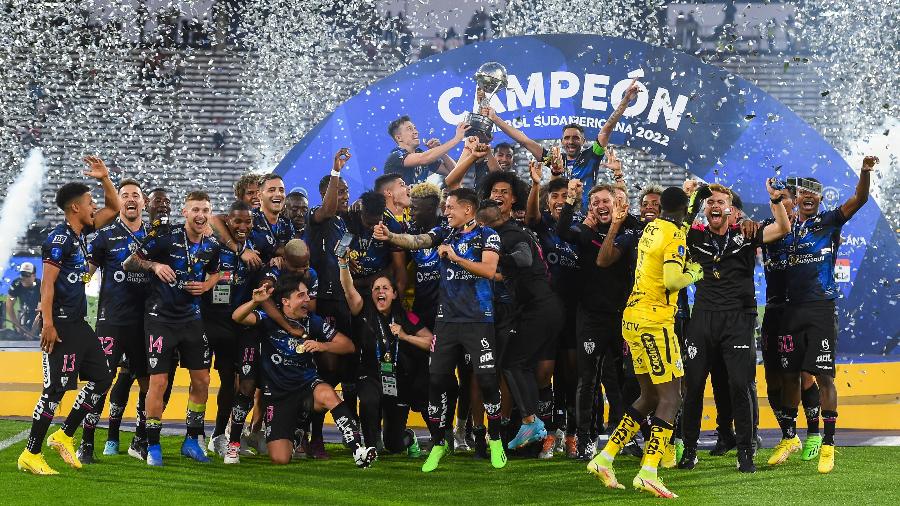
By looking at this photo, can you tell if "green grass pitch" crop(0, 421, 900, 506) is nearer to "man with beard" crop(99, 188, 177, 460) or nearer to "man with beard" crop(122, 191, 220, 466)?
"man with beard" crop(99, 188, 177, 460)

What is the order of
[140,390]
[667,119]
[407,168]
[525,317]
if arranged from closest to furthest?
1. [525,317]
2. [140,390]
3. [407,168]
4. [667,119]

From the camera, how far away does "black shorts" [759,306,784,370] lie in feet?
26.7

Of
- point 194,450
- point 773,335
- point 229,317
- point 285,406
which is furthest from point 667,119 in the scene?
point 194,450

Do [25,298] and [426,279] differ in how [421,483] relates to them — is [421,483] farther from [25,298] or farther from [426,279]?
[25,298]

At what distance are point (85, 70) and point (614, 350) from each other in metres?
13.9

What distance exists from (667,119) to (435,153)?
10.5 ft

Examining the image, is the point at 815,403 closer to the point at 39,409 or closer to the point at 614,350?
the point at 614,350

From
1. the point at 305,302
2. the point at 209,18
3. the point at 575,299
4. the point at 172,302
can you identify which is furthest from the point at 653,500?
the point at 209,18

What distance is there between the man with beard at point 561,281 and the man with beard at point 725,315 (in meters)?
1.05

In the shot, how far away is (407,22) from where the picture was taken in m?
17.2

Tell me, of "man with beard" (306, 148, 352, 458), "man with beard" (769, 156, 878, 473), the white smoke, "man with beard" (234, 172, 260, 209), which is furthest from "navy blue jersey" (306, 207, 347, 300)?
the white smoke

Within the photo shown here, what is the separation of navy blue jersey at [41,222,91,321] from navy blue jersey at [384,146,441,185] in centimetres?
723

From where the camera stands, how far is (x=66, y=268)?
718cm

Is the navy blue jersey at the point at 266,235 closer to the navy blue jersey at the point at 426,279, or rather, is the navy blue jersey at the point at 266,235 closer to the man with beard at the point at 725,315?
the navy blue jersey at the point at 426,279
